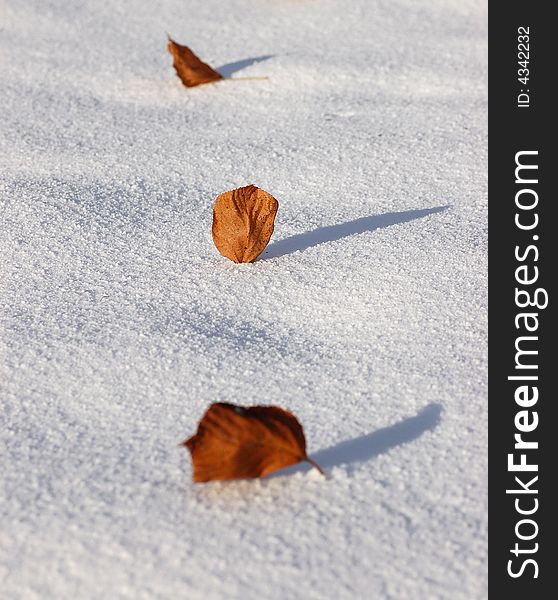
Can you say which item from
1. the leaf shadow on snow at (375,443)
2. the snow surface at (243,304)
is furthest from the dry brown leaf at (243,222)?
the leaf shadow on snow at (375,443)

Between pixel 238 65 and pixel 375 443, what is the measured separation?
113 centimetres

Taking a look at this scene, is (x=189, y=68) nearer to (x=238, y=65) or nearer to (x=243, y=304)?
(x=238, y=65)

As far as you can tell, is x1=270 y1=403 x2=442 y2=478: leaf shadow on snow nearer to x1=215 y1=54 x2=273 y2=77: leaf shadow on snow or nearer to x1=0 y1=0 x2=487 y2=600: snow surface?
x1=0 y1=0 x2=487 y2=600: snow surface

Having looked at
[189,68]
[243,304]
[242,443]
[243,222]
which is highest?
[189,68]

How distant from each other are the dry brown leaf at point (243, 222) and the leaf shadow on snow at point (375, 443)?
37 cm

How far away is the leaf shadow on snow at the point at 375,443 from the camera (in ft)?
2.75

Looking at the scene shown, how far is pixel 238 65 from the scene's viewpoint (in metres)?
1.80

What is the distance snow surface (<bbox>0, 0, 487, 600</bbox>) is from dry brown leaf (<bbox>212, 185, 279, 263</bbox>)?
3cm

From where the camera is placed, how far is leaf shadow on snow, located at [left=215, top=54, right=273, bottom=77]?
1.78 m

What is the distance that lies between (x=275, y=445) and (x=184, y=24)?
140cm

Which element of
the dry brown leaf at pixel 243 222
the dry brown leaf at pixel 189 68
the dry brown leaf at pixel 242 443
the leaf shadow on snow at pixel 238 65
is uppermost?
the leaf shadow on snow at pixel 238 65

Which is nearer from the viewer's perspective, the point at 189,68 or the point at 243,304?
the point at 243,304

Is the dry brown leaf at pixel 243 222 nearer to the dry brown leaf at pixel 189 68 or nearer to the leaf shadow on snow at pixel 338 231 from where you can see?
the leaf shadow on snow at pixel 338 231

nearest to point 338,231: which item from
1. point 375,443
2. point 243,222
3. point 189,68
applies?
point 243,222
